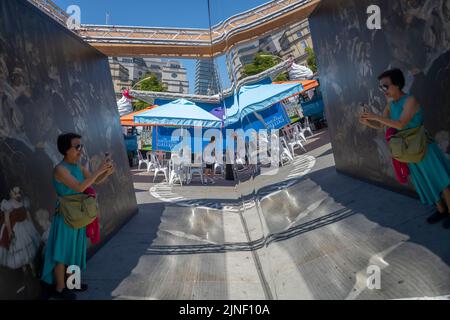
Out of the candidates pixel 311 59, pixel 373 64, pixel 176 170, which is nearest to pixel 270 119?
pixel 311 59

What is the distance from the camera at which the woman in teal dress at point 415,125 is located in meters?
0.58

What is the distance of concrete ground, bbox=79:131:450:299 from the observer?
43cm

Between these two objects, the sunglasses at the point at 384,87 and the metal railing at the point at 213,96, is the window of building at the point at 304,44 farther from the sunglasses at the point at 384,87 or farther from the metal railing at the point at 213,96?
the sunglasses at the point at 384,87

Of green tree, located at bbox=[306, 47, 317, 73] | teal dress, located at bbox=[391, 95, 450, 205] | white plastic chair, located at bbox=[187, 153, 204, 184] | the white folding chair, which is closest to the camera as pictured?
teal dress, located at bbox=[391, 95, 450, 205]

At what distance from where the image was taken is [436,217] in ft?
1.64

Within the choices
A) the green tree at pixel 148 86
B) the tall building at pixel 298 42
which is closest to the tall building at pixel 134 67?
the green tree at pixel 148 86

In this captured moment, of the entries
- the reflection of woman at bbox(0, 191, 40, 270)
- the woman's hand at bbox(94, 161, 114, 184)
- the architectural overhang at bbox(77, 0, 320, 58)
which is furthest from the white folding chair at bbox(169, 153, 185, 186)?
the reflection of woman at bbox(0, 191, 40, 270)

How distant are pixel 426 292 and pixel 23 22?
5.10ft

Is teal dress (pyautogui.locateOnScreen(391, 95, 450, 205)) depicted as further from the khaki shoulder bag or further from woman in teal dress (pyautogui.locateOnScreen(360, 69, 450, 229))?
the khaki shoulder bag

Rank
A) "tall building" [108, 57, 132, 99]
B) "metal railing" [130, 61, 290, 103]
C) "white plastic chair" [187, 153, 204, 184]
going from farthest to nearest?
"white plastic chair" [187, 153, 204, 184] → "tall building" [108, 57, 132, 99] → "metal railing" [130, 61, 290, 103]

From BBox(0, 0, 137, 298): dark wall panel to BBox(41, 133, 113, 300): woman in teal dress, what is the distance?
51mm

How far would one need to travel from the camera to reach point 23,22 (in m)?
1.10

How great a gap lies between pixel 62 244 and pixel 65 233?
4 centimetres

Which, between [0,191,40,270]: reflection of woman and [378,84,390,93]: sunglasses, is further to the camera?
[0,191,40,270]: reflection of woman
